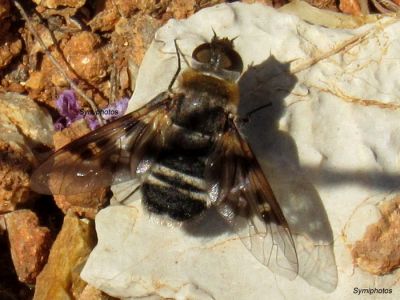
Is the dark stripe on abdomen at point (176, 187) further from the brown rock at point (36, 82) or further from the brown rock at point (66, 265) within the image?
the brown rock at point (36, 82)

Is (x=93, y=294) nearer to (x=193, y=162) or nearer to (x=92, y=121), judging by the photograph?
(x=193, y=162)

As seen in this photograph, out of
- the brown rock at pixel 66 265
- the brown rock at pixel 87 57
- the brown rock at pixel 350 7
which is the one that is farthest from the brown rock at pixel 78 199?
the brown rock at pixel 350 7

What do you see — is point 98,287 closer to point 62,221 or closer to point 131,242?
point 131,242

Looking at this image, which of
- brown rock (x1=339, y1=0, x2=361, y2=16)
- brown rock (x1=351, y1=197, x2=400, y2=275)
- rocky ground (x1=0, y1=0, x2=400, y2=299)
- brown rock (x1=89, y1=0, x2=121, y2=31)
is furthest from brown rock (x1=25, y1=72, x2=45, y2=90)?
brown rock (x1=351, y1=197, x2=400, y2=275)

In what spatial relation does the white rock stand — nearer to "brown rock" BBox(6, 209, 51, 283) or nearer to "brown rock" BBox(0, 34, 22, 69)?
"brown rock" BBox(6, 209, 51, 283)

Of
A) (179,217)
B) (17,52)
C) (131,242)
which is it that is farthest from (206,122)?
(17,52)

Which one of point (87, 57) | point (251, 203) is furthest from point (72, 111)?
point (251, 203)
